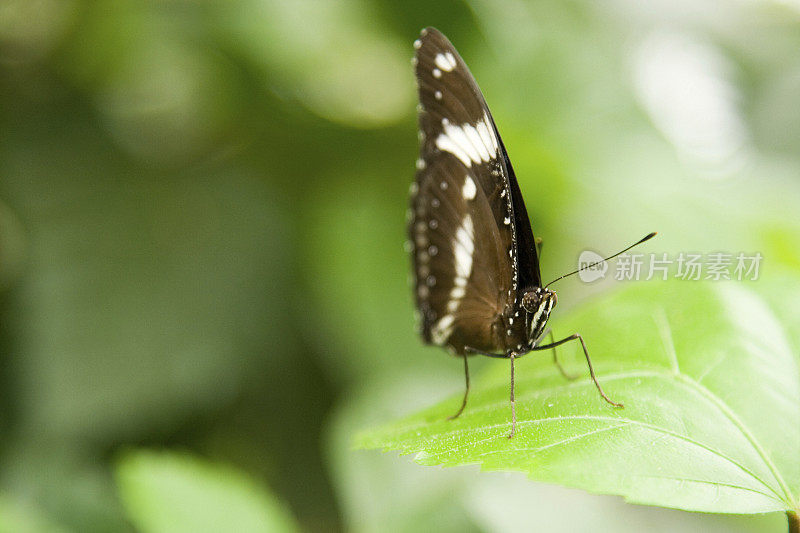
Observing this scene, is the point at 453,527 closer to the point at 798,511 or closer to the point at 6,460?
the point at 798,511

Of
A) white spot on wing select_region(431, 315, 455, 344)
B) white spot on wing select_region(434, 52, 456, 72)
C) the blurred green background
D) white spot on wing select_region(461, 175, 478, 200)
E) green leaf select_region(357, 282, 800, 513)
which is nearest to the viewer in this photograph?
green leaf select_region(357, 282, 800, 513)

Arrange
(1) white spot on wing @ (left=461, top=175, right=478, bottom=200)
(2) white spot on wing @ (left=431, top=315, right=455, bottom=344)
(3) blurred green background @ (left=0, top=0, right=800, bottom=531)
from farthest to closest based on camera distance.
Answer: (3) blurred green background @ (left=0, top=0, right=800, bottom=531), (2) white spot on wing @ (left=431, top=315, right=455, bottom=344), (1) white spot on wing @ (left=461, top=175, right=478, bottom=200)

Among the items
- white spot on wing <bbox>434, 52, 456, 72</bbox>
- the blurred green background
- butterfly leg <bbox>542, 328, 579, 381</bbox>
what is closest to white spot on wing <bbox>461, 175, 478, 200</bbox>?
white spot on wing <bbox>434, 52, 456, 72</bbox>

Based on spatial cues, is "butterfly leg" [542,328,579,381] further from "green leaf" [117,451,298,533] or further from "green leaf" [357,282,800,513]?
"green leaf" [117,451,298,533]

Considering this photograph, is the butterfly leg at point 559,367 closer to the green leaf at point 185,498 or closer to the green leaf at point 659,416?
the green leaf at point 659,416

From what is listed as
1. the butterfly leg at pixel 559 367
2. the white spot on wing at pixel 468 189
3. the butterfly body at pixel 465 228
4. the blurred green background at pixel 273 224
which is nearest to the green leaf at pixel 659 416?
the butterfly leg at pixel 559 367

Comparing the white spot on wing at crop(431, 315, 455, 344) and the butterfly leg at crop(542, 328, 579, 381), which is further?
the white spot on wing at crop(431, 315, 455, 344)

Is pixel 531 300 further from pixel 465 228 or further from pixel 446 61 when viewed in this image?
pixel 446 61
